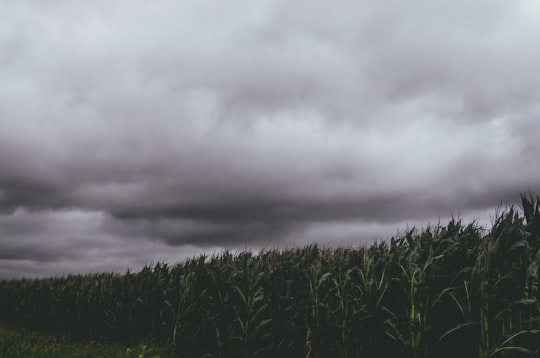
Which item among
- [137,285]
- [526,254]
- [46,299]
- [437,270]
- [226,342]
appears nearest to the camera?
[526,254]

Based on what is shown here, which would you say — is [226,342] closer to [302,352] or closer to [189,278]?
[302,352]

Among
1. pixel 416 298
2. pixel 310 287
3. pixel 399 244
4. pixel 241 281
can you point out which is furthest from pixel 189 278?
pixel 416 298

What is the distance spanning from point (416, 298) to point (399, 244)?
2.20m

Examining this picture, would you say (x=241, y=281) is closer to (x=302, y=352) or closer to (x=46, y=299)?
(x=302, y=352)

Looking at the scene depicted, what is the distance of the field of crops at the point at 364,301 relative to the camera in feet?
23.5

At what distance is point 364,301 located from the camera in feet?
28.9

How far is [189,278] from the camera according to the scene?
45.5 feet

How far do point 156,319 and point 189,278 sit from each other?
5.52ft

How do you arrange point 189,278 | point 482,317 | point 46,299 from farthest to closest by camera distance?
point 46,299 < point 189,278 < point 482,317

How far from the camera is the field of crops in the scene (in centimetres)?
715

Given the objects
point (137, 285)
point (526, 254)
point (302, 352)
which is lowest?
point (302, 352)

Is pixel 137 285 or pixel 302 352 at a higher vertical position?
pixel 137 285

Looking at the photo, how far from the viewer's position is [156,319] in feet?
46.1

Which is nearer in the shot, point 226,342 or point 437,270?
point 437,270
